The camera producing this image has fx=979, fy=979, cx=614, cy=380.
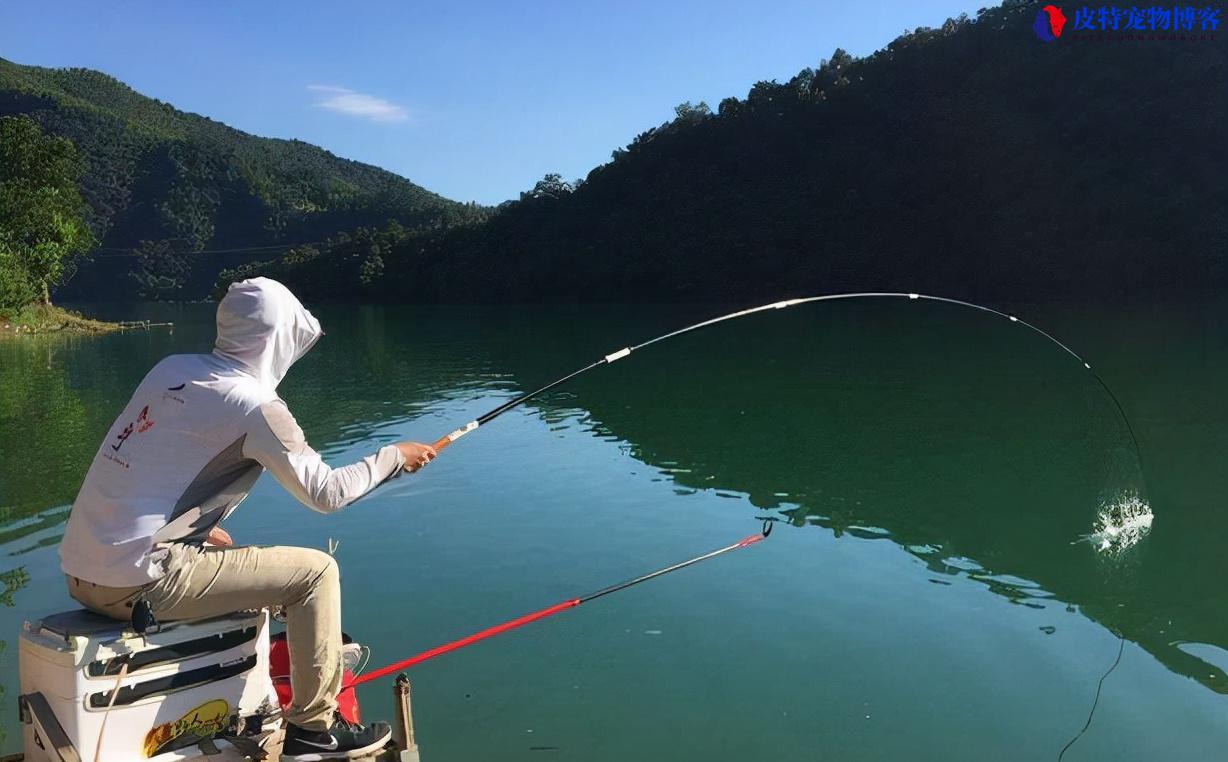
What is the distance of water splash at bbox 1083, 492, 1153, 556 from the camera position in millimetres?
8211

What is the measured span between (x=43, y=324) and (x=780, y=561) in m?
42.1

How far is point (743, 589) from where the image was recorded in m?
7.14

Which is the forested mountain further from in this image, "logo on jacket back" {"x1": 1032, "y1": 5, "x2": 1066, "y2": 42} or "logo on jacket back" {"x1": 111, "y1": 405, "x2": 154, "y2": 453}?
"logo on jacket back" {"x1": 111, "y1": 405, "x2": 154, "y2": 453}

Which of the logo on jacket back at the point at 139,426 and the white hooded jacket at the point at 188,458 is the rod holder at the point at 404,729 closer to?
the white hooded jacket at the point at 188,458

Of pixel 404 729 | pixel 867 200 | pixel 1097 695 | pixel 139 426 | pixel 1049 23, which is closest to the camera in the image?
pixel 139 426

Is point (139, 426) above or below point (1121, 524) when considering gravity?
above

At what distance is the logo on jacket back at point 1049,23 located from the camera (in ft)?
188

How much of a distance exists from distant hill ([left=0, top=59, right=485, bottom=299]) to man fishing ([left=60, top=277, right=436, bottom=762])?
112197 millimetres

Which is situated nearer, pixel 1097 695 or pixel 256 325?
pixel 256 325

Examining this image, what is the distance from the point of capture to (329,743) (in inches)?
131

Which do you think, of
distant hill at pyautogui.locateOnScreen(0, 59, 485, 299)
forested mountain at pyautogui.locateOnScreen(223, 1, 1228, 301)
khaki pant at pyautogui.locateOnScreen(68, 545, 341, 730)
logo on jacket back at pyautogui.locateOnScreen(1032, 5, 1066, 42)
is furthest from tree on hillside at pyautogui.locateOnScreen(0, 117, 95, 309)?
distant hill at pyautogui.locateOnScreen(0, 59, 485, 299)

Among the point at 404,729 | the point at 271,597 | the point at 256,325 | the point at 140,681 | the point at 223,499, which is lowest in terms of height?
the point at 404,729

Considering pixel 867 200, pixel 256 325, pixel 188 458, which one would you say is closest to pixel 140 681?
pixel 188 458

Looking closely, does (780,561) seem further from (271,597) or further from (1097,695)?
(271,597)
